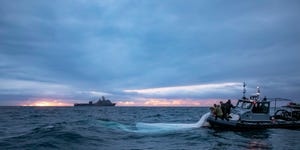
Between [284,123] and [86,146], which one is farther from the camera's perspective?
[284,123]

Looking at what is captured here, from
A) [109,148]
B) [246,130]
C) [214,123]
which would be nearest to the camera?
[109,148]

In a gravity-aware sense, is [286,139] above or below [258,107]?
below

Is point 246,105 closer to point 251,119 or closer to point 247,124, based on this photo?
point 251,119

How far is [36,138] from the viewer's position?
2098cm

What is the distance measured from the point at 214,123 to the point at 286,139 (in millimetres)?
7653

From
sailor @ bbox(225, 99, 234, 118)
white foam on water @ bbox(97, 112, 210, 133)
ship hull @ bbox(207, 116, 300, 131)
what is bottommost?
white foam on water @ bbox(97, 112, 210, 133)

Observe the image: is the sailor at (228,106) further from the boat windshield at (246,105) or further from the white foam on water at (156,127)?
the white foam on water at (156,127)

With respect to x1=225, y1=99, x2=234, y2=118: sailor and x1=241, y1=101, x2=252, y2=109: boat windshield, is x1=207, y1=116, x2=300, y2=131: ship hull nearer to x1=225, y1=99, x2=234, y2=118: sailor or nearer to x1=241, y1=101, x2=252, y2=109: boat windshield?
x1=225, y1=99, x2=234, y2=118: sailor

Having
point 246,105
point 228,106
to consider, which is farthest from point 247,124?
point 246,105

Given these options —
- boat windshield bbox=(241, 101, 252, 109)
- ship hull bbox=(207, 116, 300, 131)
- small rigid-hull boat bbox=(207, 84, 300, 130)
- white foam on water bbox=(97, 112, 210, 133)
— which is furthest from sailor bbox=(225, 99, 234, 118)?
white foam on water bbox=(97, 112, 210, 133)

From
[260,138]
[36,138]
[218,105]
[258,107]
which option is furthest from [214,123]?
[36,138]

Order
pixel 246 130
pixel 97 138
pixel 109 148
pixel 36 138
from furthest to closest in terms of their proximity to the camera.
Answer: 1. pixel 246 130
2. pixel 97 138
3. pixel 36 138
4. pixel 109 148

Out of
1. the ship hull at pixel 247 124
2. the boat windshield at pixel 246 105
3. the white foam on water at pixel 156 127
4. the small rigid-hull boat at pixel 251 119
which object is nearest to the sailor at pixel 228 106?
the small rigid-hull boat at pixel 251 119

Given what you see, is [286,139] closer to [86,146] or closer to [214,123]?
[214,123]
